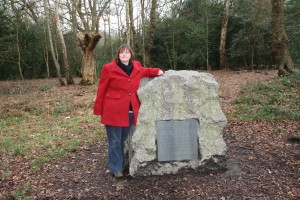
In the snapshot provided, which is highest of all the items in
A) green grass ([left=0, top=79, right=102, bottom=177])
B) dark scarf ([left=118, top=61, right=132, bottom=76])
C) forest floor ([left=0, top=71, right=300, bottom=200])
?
dark scarf ([left=118, top=61, right=132, bottom=76])

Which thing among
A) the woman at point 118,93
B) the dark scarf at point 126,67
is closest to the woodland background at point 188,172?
the woman at point 118,93

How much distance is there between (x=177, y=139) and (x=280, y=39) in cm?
939

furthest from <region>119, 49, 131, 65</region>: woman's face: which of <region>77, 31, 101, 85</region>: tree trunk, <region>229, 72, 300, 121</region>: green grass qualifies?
<region>77, 31, 101, 85</region>: tree trunk

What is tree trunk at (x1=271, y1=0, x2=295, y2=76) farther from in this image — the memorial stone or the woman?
the woman

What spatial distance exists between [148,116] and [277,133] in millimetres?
3555

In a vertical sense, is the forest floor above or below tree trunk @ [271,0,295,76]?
below

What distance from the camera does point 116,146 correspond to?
511cm

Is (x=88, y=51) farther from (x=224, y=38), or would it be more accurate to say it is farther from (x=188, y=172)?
(x=188, y=172)

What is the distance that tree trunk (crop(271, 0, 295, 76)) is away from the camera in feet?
39.2

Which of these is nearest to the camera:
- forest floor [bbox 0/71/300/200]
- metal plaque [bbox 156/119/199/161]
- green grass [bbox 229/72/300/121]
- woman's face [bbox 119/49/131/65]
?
forest floor [bbox 0/71/300/200]

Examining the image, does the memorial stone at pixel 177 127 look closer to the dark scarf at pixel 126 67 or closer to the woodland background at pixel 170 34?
the dark scarf at pixel 126 67

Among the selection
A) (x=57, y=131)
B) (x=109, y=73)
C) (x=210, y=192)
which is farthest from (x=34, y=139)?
(x=210, y=192)

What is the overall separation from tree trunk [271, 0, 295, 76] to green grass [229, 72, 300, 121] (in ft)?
2.70

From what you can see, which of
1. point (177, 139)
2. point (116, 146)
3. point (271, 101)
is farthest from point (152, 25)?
point (116, 146)
